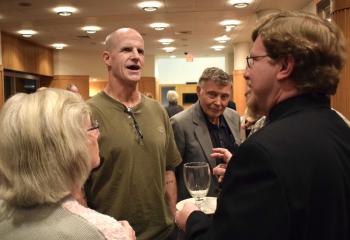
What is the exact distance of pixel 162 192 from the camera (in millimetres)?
2049

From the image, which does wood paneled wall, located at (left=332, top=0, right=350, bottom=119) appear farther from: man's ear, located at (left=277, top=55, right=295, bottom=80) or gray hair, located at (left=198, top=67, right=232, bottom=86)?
man's ear, located at (left=277, top=55, right=295, bottom=80)

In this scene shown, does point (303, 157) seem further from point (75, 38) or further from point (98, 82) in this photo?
point (98, 82)

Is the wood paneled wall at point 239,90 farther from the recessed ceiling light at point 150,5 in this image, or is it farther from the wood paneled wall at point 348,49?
the wood paneled wall at point 348,49

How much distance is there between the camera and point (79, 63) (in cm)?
1226

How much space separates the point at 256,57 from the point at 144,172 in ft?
3.46

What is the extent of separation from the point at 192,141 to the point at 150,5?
420 cm

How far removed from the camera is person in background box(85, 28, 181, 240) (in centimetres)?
190

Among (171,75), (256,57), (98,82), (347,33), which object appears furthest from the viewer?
(171,75)

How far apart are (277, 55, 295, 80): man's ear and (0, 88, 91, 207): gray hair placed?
2.01ft

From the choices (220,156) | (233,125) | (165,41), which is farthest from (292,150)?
(165,41)

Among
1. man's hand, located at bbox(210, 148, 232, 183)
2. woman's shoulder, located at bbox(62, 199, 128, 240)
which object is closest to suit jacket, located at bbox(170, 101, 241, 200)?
man's hand, located at bbox(210, 148, 232, 183)

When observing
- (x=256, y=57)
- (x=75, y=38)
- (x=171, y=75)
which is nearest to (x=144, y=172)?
(x=256, y=57)

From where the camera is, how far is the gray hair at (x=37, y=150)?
1008 mm

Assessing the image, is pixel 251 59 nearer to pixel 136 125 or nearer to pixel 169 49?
pixel 136 125
